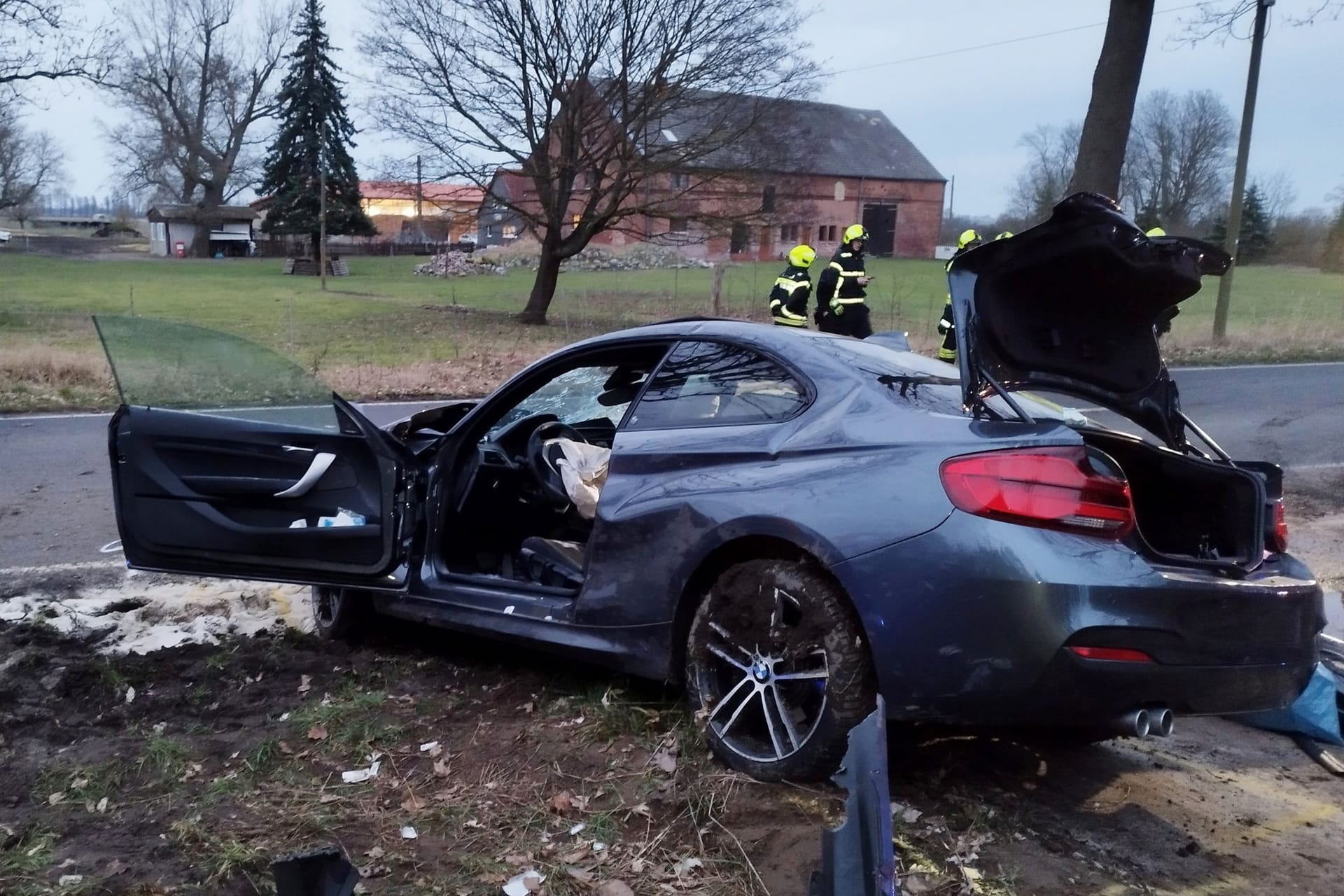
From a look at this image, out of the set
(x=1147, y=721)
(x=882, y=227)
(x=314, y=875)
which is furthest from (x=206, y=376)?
(x=882, y=227)

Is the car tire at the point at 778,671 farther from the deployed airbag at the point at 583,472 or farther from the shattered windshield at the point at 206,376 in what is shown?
the shattered windshield at the point at 206,376

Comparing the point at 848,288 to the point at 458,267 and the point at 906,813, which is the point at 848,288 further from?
the point at 458,267

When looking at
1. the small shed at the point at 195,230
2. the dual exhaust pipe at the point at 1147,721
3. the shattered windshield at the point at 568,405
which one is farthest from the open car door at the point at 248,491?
the small shed at the point at 195,230

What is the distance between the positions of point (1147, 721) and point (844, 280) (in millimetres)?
10454


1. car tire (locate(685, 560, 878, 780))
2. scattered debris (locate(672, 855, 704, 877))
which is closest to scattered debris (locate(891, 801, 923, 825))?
car tire (locate(685, 560, 878, 780))

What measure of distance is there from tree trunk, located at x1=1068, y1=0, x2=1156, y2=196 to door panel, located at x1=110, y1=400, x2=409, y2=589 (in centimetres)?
972

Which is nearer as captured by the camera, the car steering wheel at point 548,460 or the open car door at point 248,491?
the open car door at point 248,491

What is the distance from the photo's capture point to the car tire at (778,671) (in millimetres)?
3373

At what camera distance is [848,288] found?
43.5 feet

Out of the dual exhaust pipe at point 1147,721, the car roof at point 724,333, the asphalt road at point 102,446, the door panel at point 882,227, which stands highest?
the door panel at point 882,227

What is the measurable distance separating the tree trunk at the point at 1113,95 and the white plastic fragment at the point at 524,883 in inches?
421

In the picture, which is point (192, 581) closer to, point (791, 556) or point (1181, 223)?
point (791, 556)

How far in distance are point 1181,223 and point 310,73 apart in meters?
43.1

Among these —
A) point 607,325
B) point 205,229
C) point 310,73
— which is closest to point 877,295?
point 607,325
